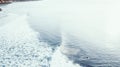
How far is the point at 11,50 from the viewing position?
3225cm

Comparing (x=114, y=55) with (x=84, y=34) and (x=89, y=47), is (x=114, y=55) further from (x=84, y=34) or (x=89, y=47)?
(x=84, y=34)

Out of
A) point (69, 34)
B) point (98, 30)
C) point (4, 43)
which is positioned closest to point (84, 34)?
point (69, 34)

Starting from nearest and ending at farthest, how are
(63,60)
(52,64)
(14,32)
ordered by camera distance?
(52,64), (63,60), (14,32)

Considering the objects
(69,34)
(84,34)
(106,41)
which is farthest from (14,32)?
(106,41)

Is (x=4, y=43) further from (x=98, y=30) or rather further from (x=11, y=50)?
(x=98, y=30)

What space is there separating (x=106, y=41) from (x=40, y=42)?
496 inches

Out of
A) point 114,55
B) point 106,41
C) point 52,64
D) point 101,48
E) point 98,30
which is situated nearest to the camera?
point 52,64

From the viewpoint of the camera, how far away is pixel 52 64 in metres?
26.5

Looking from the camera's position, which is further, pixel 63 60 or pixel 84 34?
pixel 84 34

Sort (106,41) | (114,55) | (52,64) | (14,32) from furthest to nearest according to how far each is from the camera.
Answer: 1. (14,32)
2. (106,41)
3. (114,55)
4. (52,64)

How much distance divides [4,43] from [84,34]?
17447 mm

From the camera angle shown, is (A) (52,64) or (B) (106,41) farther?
(B) (106,41)

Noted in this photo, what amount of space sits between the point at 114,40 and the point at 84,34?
23.2ft

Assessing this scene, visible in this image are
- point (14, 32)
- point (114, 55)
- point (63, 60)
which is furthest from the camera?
point (14, 32)
